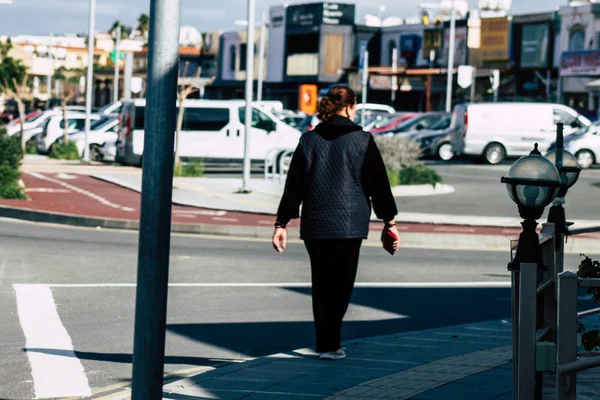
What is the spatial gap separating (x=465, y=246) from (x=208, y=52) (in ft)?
266

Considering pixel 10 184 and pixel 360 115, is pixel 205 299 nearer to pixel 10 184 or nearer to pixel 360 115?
pixel 10 184

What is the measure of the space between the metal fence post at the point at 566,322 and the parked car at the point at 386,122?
38097 mm

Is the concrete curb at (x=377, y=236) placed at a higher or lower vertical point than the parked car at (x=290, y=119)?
lower

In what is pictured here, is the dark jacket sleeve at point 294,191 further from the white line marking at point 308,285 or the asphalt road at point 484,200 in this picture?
the asphalt road at point 484,200

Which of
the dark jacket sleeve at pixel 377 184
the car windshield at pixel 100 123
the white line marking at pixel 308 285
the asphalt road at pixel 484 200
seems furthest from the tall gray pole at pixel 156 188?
the car windshield at pixel 100 123

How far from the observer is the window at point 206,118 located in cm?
3291

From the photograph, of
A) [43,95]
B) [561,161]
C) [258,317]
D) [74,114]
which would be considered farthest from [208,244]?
[43,95]

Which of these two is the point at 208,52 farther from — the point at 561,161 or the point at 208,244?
the point at 561,161

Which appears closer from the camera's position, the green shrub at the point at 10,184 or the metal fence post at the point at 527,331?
the metal fence post at the point at 527,331

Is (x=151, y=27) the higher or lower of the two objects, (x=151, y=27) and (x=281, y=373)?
the higher

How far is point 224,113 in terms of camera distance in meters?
32.9

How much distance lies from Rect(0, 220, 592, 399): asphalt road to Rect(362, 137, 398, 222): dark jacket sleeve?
1639 mm

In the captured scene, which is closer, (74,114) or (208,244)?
(208,244)

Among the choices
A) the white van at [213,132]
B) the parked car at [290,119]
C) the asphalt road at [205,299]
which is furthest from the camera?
the parked car at [290,119]
